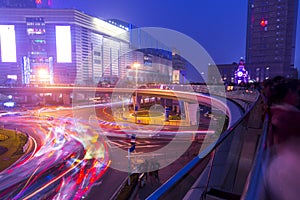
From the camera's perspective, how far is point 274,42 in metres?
53.7

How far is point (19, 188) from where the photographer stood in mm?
12258

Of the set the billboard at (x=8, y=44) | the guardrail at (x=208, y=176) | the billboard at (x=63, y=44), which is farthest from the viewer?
the billboard at (x=63, y=44)

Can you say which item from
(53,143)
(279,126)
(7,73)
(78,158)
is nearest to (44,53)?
(7,73)

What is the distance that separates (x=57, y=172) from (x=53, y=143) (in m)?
8.22

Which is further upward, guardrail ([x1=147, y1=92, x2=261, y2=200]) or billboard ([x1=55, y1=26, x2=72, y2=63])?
billboard ([x1=55, y1=26, x2=72, y2=63])

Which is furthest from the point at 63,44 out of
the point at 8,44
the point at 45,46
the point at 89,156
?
the point at 89,156

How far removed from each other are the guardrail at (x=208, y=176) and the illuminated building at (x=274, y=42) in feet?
166

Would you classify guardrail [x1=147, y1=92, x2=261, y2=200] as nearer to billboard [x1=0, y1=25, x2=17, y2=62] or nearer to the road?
the road

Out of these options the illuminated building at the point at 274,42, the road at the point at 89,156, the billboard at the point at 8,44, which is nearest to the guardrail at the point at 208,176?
the road at the point at 89,156

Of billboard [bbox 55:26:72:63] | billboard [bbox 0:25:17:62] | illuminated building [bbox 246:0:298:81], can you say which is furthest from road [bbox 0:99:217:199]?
billboard [bbox 0:25:17:62]

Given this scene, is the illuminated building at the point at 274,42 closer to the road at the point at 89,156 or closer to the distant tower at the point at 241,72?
the distant tower at the point at 241,72

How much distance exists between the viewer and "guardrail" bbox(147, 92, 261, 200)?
3.91 feet

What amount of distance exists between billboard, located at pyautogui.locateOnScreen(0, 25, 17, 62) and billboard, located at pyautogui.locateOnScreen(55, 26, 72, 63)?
17.1 metres

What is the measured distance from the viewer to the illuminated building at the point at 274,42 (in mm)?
48688
